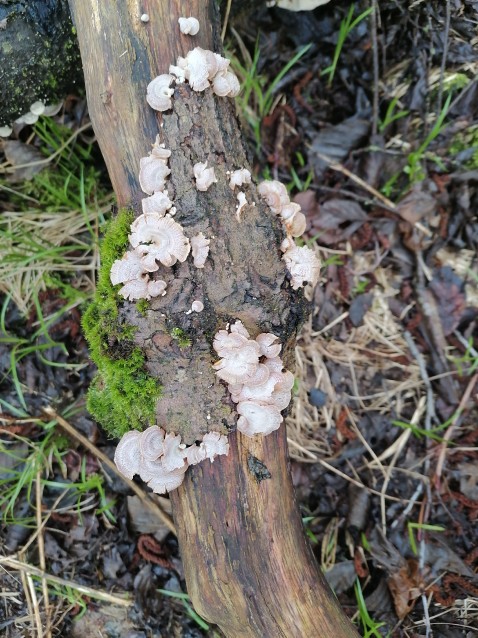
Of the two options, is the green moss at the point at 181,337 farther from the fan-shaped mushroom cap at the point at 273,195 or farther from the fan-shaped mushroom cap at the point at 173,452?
the fan-shaped mushroom cap at the point at 273,195

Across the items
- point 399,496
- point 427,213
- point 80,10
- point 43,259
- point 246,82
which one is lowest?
point 399,496

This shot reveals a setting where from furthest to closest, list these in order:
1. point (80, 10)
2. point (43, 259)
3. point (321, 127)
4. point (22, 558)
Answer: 1. point (321, 127)
2. point (43, 259)
3. point (22, 558)
4. point (80, 10)

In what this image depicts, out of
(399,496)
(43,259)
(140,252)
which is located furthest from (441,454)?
(43,259)

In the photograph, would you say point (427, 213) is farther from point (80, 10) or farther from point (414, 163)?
point (80, 10)

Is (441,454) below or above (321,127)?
below

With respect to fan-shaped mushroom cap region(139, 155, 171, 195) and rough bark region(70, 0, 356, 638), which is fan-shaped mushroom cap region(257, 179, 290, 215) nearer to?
rough bark region(70, 0, 356, 638)

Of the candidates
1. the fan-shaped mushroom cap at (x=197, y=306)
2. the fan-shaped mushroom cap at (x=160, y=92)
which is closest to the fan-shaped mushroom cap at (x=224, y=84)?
the fan-shaped mushroom cap at (x=160, y=92)

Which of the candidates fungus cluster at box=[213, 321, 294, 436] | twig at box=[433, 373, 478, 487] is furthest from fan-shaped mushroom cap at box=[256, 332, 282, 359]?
twig at box=[433, 373, 478, 487]
